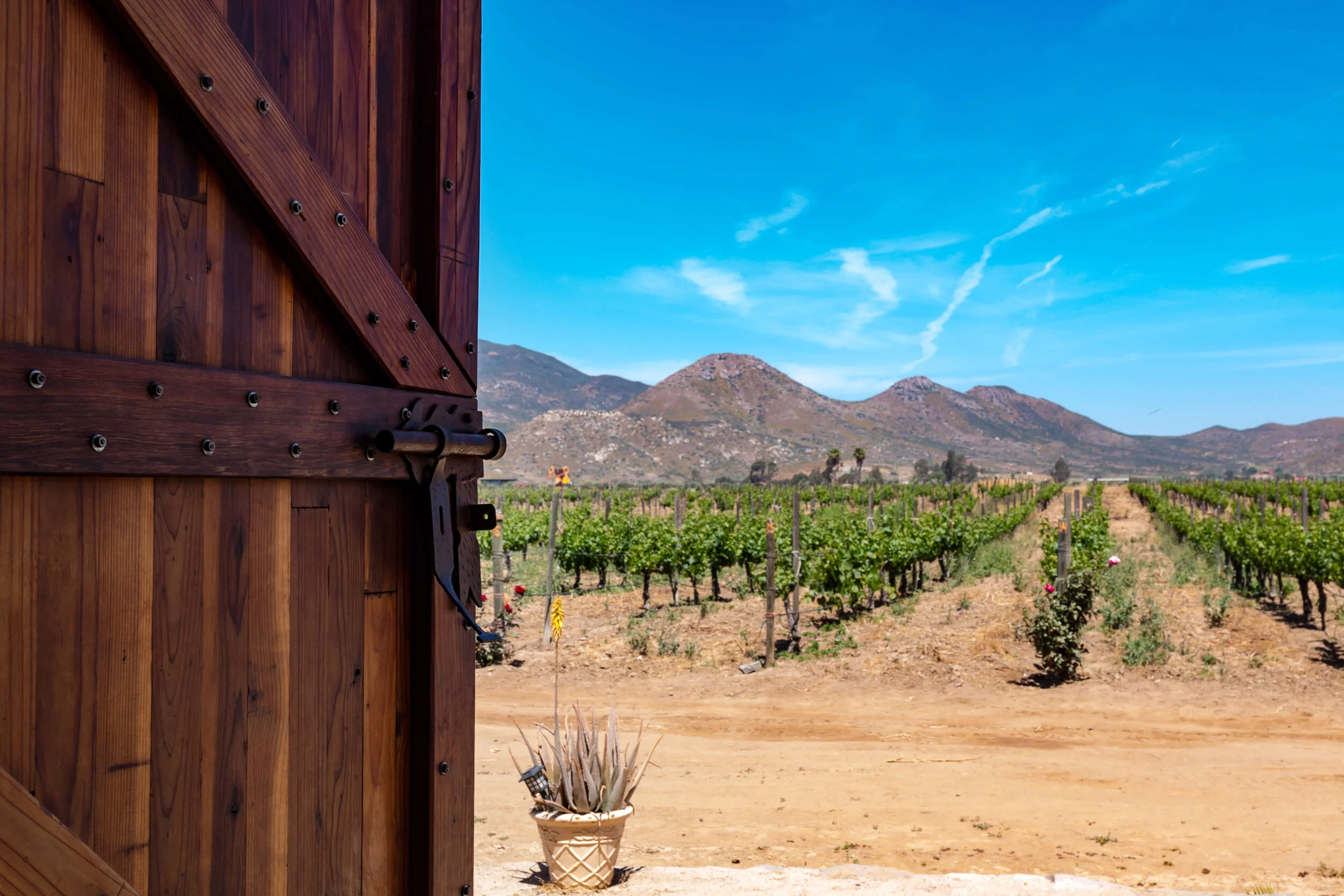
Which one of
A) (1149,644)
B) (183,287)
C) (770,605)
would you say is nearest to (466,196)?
(183,287)

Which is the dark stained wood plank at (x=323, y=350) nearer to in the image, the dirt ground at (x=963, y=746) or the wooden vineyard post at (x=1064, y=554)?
the dirt ground at (x=963, y=746)

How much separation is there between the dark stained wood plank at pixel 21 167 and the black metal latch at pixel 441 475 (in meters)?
0.63

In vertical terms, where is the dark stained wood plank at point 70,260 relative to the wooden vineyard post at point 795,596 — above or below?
above

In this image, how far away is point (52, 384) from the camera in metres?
1.29

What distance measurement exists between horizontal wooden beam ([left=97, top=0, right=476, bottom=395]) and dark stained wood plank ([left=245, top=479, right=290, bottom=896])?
→ 0.38m

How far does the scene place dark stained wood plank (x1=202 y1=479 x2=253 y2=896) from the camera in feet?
4.91

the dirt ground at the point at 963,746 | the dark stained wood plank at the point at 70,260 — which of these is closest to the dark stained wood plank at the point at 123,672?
the dark stained wood plank at the point at 70,260

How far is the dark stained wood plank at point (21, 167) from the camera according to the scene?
1.25 meters

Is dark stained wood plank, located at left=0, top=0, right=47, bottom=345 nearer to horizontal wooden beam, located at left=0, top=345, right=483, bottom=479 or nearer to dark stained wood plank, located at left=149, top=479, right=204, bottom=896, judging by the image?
horizontal wooden beam, located at left=0, top=345, right=483, bottom=479

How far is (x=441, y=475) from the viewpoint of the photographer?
6.26ft

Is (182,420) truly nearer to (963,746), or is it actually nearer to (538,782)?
(538,782)

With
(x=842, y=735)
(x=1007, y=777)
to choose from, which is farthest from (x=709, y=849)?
(x=842, y=735)

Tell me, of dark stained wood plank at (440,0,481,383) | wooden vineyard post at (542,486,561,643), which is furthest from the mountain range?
dark stained wood plank at (440,0,481,383)

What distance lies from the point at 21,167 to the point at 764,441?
138 m
